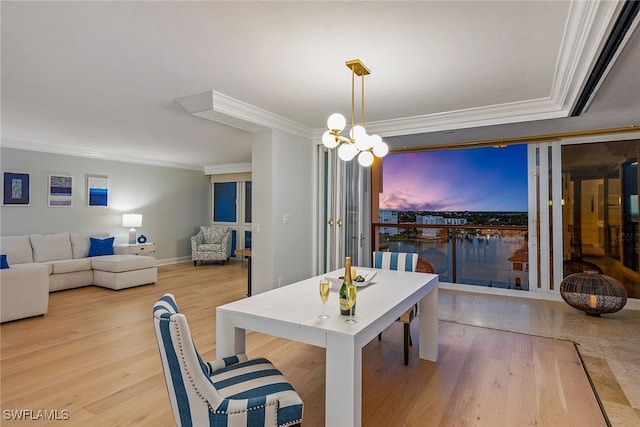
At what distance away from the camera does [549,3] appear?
6.31 feet

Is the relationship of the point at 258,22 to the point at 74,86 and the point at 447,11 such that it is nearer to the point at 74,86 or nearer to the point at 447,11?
the point at 447,11

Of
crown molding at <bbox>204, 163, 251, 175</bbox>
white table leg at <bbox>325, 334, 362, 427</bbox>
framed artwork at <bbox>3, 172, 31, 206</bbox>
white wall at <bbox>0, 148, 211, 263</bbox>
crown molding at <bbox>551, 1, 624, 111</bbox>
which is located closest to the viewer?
white table leg at <bbox>325, 334, 362, 427</bbox>

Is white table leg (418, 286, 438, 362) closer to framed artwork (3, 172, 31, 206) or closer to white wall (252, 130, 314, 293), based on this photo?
white wall (252, 130, 314, 293)

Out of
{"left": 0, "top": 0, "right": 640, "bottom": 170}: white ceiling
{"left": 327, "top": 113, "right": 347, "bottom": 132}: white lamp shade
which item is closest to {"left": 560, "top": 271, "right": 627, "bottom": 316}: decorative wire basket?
{"left": 0, "top": 0, "right": 640, "bottom": 170}: white ceiling

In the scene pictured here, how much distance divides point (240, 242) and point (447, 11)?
7.44 metres

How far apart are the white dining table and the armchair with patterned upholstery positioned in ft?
18.6

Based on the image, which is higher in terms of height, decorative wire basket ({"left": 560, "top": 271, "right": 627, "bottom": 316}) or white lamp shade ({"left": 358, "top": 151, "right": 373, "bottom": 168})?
white lamp shade ({"left": 358, "top": 151, "right": 373, "bottom": 168})

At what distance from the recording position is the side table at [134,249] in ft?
21.4

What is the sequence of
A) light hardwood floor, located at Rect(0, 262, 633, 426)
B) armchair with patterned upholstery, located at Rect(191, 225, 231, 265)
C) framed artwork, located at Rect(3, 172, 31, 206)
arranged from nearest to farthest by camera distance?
light hardwood floor, located at Rect(0, 262, 633, 426), framed artwork, located at Rect(3, 172, 31, 206), armchair with patterned upholstery, located at Rect(191, 225, 231, 265)

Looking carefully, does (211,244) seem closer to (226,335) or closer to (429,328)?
A: (429,328)

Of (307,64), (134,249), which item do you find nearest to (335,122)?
(307,64)

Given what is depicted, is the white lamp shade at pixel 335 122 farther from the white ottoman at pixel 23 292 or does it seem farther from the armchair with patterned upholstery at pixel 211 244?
the armchair with patterned upholstery at pixel 211 244

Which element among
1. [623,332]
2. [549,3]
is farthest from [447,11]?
[623,332]

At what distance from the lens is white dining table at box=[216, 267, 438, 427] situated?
158 cm
